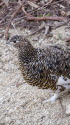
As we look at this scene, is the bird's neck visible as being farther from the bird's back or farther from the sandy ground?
the sandy ground

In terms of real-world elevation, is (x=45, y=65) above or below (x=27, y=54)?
below

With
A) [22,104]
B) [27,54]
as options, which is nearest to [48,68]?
[27,54]

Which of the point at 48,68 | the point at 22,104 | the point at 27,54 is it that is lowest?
the point at 22,104

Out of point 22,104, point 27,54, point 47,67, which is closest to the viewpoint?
point 47,67

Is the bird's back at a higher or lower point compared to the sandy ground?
higher

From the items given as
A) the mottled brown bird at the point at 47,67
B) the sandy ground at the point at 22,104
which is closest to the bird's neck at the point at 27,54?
the mottled brown bird at the point at 47,67

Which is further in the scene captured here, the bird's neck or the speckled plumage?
the bird's neck

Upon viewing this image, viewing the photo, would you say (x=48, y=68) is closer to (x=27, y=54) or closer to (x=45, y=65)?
(x=45, y=65)

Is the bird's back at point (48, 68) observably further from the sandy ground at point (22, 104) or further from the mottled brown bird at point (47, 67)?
the sandy ground at point (22, 104)

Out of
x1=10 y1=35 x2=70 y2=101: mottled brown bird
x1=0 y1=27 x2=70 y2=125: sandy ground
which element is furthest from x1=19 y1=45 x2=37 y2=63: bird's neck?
x1=0 y1=27 x2=70 y2=125: sandy ground
